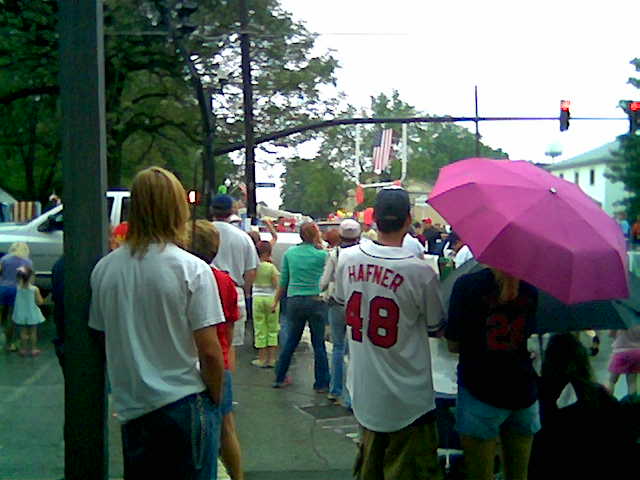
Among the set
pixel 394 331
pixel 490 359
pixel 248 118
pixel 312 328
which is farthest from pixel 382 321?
pixel 248 118

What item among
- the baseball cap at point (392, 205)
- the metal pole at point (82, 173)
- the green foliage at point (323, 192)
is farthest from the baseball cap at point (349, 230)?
the green foliage at point (323, 192)

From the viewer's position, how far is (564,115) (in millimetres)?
19859

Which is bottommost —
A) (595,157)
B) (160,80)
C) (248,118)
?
(595,157)

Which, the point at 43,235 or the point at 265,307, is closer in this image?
the point at 265,307

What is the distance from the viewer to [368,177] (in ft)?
192

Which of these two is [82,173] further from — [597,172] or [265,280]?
[597,172]

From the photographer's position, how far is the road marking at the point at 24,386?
745 centimetres

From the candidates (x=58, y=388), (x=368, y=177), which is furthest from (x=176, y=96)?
(x=368, y=177)

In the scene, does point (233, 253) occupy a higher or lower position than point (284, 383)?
higher

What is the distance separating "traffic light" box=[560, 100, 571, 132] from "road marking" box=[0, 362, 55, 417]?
14.6m

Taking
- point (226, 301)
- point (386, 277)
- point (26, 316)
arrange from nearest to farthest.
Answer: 1. point (386, 277)
2. point (226, 301)
3. point (26, 316)

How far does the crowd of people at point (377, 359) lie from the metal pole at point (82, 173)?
0.22 meters

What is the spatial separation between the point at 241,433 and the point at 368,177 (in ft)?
171

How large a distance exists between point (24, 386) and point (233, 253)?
268cm
